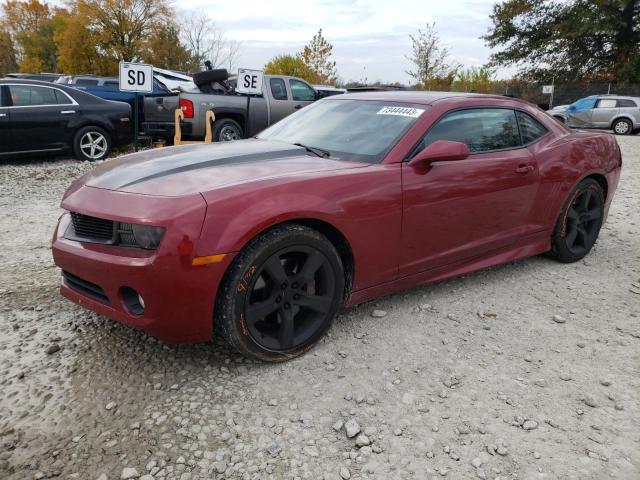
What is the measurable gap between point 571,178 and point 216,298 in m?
3.15

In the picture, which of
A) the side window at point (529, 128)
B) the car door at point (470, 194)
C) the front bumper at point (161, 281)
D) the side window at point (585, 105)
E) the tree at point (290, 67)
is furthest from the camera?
the tree at point (290, 67)

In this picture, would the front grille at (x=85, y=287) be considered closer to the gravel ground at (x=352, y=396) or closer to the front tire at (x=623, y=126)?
the gravel ground at (x=352, y=396)

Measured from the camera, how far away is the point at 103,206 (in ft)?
8.23

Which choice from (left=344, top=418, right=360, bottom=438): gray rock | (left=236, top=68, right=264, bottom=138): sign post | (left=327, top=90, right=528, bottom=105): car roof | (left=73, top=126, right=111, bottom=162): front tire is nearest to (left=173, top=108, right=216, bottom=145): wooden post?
(left=236, top=68, right=264, bottom=138): sign post

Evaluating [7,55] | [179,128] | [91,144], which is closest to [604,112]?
[179,128]

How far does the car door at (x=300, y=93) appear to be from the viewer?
11.1m

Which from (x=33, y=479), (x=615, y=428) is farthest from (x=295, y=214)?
(x=615, y=428)

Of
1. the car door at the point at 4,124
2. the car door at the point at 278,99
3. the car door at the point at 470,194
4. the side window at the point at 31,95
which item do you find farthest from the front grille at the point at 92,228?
the car door at the point at 278,99

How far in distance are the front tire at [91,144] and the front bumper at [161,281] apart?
7081mm

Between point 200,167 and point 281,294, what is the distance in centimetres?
85

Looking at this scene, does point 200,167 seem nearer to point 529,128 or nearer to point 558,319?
point 558,319

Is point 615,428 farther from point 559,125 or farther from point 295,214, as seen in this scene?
point 559,125

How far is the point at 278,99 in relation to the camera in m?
10.8

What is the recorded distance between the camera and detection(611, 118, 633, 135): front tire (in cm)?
Result: 1853
